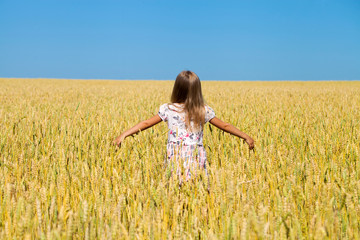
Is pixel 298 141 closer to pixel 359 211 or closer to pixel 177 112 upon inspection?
pixel 177 112

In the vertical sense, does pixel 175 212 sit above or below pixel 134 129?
below

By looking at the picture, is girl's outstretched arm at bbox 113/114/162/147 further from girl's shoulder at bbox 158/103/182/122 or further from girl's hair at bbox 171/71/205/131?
girl's hair at bbox 171/71/205/131

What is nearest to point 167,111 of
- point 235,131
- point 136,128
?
point 136,128

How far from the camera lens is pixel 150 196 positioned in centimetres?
175

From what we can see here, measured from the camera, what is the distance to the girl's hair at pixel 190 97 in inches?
101

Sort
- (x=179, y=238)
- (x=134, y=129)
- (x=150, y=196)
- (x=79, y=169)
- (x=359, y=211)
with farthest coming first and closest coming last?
(x=134, y=129), (x=79, y=169), (x=150, y=196), (x=359, y=211), (x=179, y=238)

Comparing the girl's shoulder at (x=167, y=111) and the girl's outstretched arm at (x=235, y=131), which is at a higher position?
the girl's shoulder at (x=167, y=111)

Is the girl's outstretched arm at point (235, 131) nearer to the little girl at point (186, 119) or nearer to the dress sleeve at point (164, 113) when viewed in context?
the little girl at point (186, 119)

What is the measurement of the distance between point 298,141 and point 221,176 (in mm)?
2036

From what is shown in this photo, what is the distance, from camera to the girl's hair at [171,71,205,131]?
2557mm

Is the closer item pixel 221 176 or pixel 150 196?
pixel 150 196

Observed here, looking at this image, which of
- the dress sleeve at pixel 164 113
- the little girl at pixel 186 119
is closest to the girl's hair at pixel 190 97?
the little girl at pixel 186 119

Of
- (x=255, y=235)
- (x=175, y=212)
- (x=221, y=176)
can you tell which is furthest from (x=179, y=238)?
(x=221, y=176)

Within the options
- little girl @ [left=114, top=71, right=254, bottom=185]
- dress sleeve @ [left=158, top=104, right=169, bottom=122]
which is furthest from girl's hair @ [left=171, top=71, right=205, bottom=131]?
dress sleeve @ [left=158, top=104, right=169, bottom=122]
